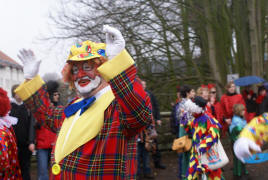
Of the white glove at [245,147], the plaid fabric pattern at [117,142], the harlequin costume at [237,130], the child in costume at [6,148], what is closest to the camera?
the white glove at [245,147]

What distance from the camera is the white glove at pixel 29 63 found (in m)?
3.08

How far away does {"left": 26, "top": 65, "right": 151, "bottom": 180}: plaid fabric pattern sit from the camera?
2.20m

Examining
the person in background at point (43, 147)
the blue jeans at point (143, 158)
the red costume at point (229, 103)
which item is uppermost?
the red costume at point (229, 103)

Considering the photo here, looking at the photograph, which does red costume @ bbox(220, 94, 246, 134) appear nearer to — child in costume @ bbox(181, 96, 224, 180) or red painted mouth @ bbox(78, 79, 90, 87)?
child in costume @ bbox(181, 96, 224, 180)

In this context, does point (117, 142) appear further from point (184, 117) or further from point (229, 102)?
point (229, 102)

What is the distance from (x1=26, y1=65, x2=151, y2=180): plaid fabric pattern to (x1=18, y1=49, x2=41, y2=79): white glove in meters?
0.93

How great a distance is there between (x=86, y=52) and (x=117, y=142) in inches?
30.2

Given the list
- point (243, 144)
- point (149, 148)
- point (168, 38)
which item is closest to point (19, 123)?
point (149, 148)

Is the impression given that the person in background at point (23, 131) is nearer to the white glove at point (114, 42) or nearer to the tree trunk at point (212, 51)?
the white glove at point (114, 42)

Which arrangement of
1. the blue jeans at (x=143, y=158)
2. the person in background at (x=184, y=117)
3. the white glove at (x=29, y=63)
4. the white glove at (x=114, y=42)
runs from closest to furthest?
the white glove at (x=114, y=42) < the white glove at (x=29, y=63) < the person in background at (x=184, y=117) < the blue jeans at (x=143, y=158)

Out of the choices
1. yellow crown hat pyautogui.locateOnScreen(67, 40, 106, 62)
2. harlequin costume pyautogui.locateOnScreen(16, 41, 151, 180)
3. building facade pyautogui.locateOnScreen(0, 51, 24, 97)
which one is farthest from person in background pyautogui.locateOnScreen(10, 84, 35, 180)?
building facade pyautogui.locateOnScreen(0, 51, 24, 97)

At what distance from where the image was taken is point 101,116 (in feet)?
8.25

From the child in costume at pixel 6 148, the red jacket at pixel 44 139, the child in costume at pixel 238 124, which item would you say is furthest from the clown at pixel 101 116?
the child in costume at pixel 238 124

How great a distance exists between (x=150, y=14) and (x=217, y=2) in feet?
6.35
